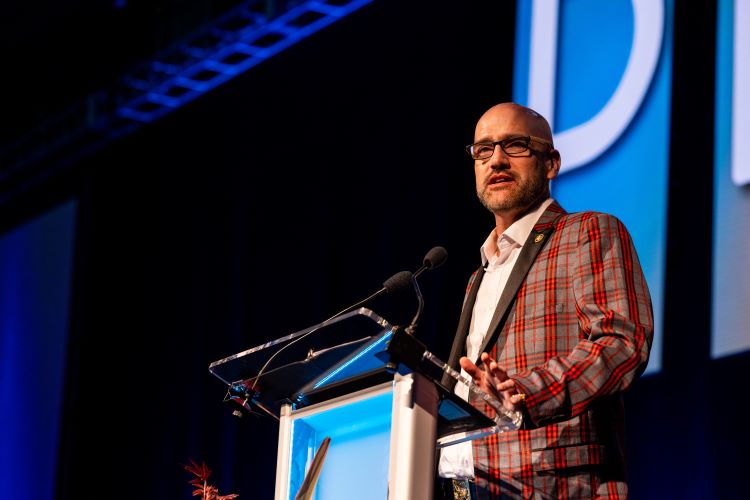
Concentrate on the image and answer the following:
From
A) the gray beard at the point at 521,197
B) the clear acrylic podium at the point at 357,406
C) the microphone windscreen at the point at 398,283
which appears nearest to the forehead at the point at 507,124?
the gray beard at the point at 521,197

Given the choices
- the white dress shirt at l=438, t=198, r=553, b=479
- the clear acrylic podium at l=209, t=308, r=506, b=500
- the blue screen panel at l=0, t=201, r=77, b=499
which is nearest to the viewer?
the clear acrylic podium at l=209, t=308, r=506, b=500

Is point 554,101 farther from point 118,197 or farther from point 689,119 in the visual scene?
point 118,197

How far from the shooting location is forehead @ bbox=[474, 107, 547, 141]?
244cm

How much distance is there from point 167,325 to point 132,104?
3.91 feet

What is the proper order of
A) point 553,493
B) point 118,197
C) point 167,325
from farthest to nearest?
point 118,197 < point 167,325 < point 553,493

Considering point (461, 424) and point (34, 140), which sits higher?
point (34, 140)

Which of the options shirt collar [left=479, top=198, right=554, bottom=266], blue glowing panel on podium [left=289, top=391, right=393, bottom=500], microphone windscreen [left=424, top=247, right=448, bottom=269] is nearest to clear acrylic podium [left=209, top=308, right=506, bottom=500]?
blue glowing panel on podium [left=289, top=391, right=393, bottom=500]

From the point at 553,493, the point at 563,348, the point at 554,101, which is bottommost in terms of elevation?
the point at 553,493

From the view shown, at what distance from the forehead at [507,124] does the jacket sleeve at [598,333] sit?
0.33 m

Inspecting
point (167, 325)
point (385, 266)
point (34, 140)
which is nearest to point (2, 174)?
point (34, 140)

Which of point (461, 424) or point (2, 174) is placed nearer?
point (461, 424)

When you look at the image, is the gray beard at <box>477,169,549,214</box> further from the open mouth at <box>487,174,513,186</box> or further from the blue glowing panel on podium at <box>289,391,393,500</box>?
the blue glowing panel on podium at <box>289,391,393,500</box>

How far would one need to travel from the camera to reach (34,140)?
629 cm

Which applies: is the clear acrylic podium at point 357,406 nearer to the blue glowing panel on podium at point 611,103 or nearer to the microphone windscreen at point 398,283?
the microphone windscreen at point 398,283
